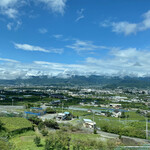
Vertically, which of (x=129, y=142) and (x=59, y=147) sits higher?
(x=59, y=147)

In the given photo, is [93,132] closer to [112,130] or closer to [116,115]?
[112,130]

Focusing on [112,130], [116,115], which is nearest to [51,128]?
[112,130]

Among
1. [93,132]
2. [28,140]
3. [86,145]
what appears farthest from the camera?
[93,132]

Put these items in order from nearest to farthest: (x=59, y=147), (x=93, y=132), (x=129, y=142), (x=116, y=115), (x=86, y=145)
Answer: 1. (x=59, y=147)
2. (x=86, y=145)
3. (x=129, y=142)
4. (x=93, y=132)
5. (x=116, y=115)

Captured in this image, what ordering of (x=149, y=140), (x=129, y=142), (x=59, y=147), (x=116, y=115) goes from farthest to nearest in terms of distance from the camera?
1. (x=116, y=115)
2. (x=149, y=140)
3. (x=129, y=142)
4. (x=59, y=147)

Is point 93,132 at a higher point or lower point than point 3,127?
lower

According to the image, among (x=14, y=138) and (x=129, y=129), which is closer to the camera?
(x=14, y=138)

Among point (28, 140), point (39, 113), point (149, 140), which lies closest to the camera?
point (28, 140)

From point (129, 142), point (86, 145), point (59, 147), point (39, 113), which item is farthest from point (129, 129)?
point (39, 113)

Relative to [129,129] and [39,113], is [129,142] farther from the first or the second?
[39,113]
